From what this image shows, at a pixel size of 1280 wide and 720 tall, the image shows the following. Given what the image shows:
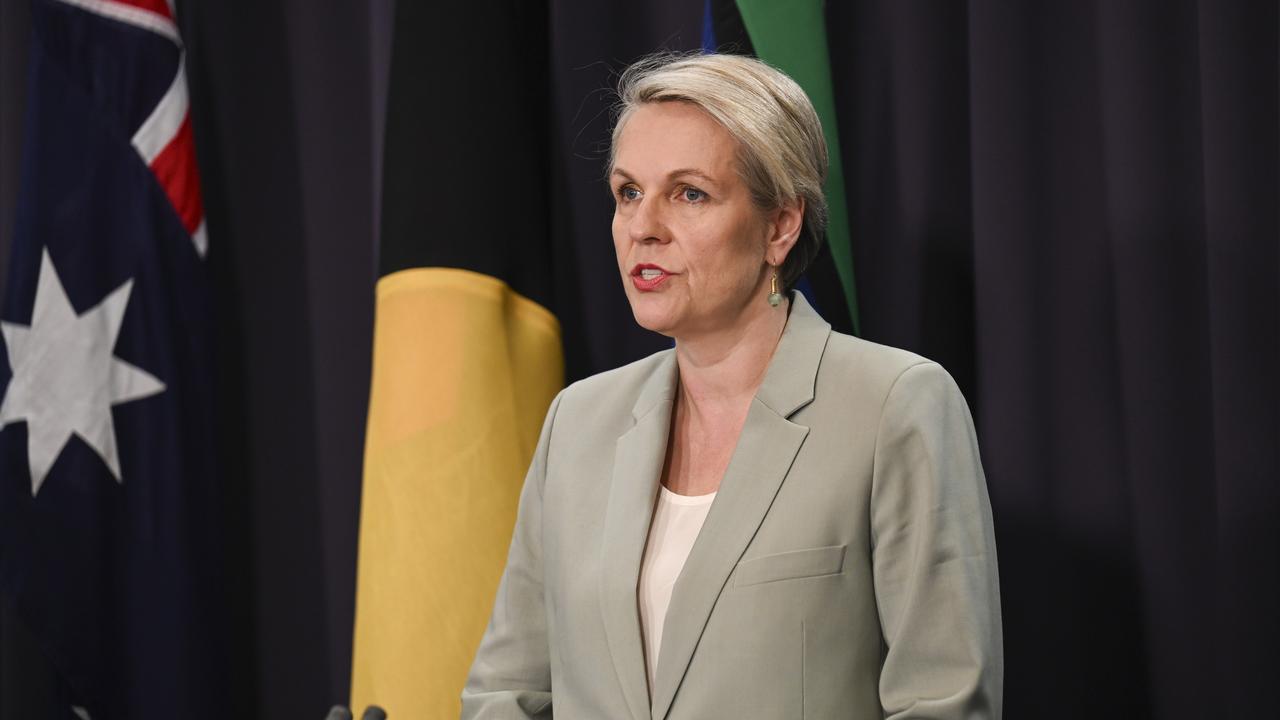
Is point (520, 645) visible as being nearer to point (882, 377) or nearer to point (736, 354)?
point (736, 354)

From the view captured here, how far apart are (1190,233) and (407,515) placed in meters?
1.31

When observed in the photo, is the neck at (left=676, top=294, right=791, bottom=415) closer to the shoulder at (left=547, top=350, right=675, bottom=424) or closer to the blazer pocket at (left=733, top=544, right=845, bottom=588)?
the shoulder at (left=547, top=350, right=675, bottom=424)

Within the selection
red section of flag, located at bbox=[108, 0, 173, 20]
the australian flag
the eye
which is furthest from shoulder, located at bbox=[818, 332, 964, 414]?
red section of flag, located at bbox=[108, 0, 173, 20]

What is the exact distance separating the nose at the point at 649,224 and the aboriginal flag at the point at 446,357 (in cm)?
69

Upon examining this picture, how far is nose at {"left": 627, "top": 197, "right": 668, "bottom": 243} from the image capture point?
1395 mm

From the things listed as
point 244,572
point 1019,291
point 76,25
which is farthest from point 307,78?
point 1019,291

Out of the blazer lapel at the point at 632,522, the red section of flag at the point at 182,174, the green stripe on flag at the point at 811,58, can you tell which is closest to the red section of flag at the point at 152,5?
the red section of flag at the point at 182,174

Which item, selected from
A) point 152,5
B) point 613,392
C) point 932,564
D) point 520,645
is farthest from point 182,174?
point 932,564

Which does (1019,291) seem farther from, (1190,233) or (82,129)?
(82,129)

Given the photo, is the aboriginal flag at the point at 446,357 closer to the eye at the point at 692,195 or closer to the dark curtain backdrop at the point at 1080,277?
the dark curtain backdrop at the point at 1080,277

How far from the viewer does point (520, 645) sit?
1.52 metres

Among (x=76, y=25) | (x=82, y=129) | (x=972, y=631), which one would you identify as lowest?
(x=972, y=631)

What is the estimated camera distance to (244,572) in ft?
8.70

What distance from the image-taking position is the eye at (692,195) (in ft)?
4.60
